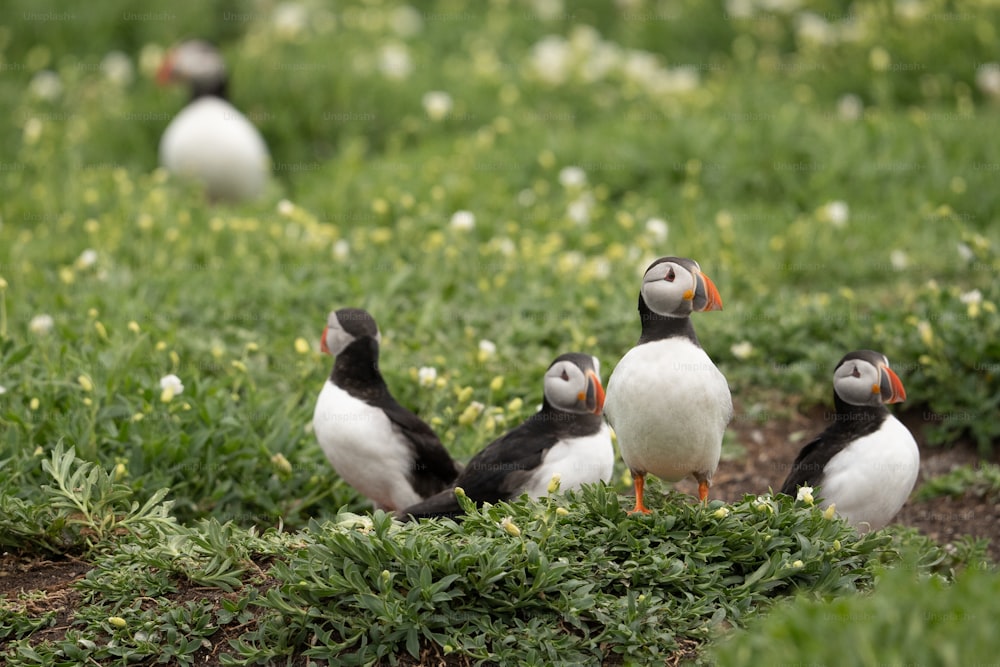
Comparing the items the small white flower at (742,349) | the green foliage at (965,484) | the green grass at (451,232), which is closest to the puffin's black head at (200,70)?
the green grass at (451,232)

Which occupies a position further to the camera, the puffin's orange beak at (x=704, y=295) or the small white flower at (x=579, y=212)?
the small white flower at (x=579, y=212)

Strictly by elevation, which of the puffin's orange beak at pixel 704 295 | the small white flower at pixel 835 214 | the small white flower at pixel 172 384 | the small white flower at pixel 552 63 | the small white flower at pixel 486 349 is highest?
the small white flower at pixel 552 63

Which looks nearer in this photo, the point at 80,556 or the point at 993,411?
the point at 80,556

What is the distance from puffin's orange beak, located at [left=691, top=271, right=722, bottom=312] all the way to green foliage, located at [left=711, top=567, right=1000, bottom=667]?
147 centimetres

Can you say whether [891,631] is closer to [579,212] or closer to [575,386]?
[575,386]

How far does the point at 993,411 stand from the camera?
6074 mm

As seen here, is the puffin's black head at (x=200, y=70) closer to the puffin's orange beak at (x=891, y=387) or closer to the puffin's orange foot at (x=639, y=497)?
the puffin's orange foot at (x=639, y=497)

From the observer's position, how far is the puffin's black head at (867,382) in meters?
4.65

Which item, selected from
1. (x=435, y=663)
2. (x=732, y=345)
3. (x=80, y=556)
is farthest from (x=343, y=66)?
(x=435, y=663)

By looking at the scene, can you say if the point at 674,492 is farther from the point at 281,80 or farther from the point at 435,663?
the point at 281,80

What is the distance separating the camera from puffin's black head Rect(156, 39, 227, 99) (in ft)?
33.4

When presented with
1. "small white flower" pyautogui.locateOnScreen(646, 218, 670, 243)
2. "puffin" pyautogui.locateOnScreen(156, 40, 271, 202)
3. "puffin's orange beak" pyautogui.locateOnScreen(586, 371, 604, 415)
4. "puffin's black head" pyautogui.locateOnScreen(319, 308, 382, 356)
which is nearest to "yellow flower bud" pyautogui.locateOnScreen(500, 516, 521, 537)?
"puffin's orange beak" pyautogui.locateOnScreen(586, 371, 604, 415)

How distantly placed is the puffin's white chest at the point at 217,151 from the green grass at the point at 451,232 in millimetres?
327

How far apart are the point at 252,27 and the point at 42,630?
9.72 meters
